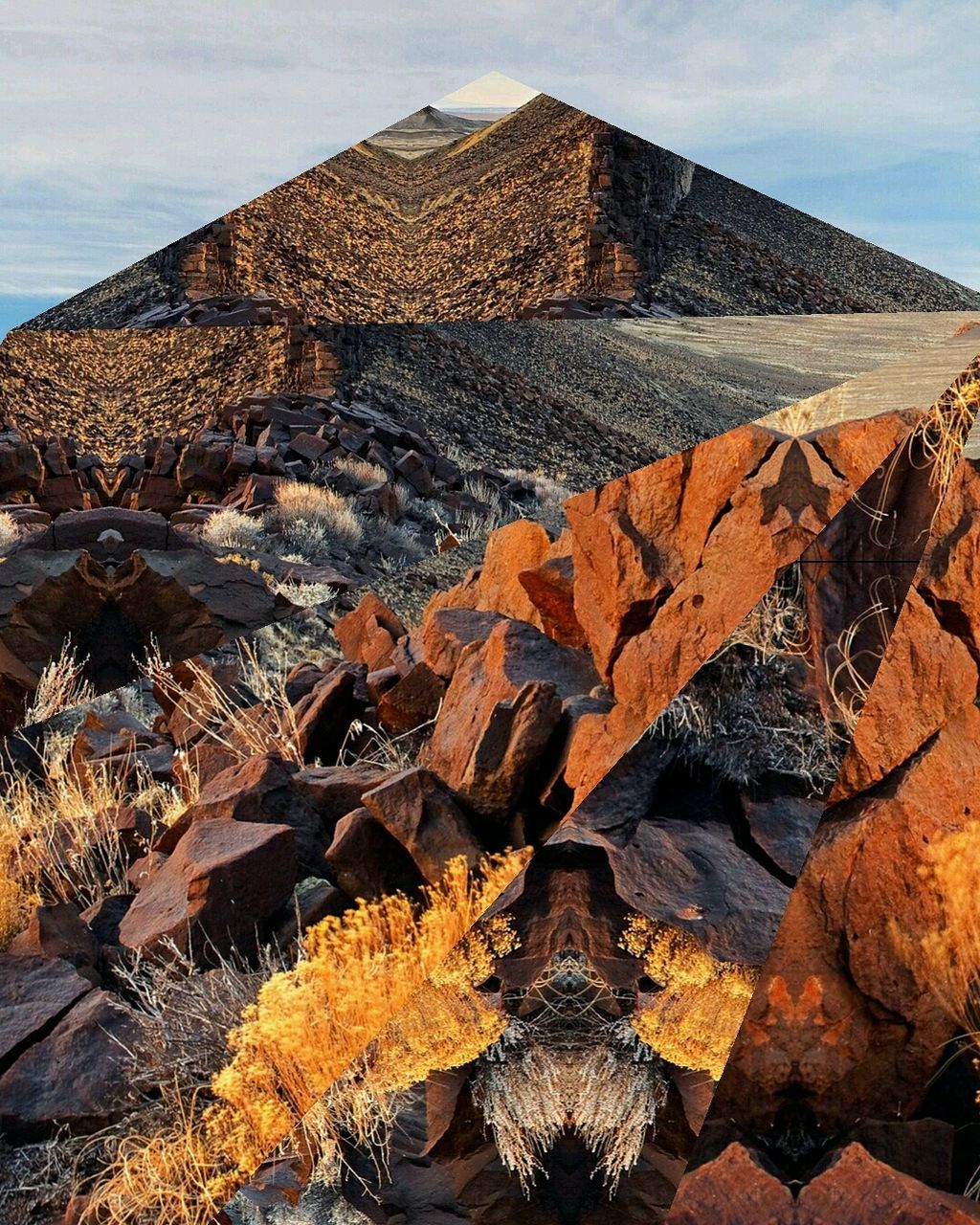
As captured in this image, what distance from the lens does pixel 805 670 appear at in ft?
6.95

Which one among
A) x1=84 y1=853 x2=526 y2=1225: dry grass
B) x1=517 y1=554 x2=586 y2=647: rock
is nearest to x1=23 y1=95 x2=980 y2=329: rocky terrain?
x1=517 y1=554 x2=586 y2=647: rock

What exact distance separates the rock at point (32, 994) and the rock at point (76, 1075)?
0.09ft

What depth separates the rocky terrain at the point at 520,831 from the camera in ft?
5.66

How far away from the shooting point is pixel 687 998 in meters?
1.75

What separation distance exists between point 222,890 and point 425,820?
431mm

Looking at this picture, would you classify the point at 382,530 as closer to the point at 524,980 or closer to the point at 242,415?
the point at 242,415

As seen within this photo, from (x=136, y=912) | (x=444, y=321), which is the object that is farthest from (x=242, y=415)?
(x=136, y=912)

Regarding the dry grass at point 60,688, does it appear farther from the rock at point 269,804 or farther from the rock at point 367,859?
the rock at point 367,859

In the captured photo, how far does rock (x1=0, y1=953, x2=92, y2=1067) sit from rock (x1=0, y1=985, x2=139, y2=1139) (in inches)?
1.1

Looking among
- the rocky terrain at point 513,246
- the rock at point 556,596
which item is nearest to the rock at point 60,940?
the rock at point 556,596

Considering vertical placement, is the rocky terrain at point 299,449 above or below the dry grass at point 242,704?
above

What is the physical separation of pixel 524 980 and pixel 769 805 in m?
0.50

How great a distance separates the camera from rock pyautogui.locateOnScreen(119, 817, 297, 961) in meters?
2.21

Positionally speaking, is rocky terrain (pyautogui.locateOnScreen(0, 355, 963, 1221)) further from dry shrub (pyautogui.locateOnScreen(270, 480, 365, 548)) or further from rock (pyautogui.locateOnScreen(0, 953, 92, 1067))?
dry shrub (pyautogui.locateOnScreen(270, 480, 365, 548))
